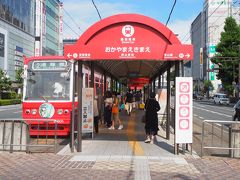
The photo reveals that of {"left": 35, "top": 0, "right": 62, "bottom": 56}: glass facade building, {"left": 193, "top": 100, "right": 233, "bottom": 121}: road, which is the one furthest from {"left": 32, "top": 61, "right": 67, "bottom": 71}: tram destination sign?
{"left": 35, "top": 0, "right": 62, "bottom": 56}: glass facade building

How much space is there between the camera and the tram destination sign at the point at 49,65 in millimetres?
14977

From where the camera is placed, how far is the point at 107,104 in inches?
691

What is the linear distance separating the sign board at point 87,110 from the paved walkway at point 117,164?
1.52 m

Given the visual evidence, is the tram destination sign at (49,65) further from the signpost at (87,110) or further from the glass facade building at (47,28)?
the glass facade building at (47,28)

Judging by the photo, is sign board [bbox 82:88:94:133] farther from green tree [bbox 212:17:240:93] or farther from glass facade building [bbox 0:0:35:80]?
glass facade building [bbox 0:0:35:80]

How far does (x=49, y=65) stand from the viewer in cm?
1501

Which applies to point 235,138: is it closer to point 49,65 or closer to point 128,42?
point 128,42

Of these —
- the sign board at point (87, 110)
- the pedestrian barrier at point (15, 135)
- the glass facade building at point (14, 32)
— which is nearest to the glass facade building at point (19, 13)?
the glass facade building at point (14, 32)

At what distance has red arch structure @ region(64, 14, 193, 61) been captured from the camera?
1080 centimetres

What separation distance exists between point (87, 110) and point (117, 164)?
16.0 ft

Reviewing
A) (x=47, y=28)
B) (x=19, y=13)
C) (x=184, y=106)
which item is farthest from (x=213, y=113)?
(x=47, y=28)

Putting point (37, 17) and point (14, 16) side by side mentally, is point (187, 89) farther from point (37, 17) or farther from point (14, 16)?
point (37, 17)

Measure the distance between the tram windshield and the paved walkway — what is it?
10.3 feet

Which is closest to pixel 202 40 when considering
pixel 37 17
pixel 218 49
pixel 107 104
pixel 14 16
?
pixel 37 17
